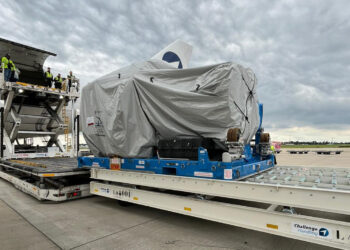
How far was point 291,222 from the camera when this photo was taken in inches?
109


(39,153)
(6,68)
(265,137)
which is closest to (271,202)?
(265,137)

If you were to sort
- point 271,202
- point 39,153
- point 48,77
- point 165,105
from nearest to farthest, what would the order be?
point 271,202, point 165,105, point 39,153, point 48,77

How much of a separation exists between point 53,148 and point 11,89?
10.1 feet

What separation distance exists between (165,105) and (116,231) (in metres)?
2.34

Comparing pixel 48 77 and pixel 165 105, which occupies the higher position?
pixel 48 77

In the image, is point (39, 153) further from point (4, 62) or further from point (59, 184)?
point (59, 184)

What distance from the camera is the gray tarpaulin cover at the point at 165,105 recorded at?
13.1ft

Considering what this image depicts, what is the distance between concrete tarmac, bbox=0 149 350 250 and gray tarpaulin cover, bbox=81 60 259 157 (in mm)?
1276

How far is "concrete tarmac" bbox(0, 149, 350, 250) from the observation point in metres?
3.47

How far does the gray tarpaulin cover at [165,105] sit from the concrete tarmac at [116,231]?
1.28 m

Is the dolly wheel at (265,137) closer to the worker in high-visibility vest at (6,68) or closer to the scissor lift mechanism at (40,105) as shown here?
the scissor lift mechanism at (40,105)

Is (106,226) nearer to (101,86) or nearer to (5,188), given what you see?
(101,86)

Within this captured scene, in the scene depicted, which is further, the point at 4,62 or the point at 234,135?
the point at 4,62

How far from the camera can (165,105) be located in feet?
14.6
